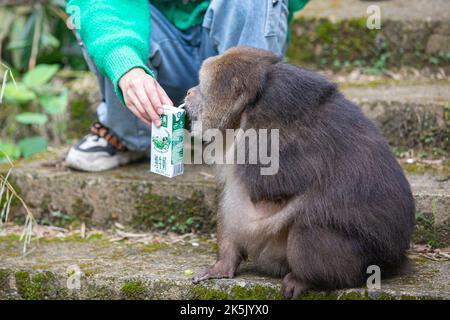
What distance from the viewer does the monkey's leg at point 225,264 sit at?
117 inches

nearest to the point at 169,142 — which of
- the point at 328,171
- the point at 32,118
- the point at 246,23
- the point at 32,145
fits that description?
the point at 328,171

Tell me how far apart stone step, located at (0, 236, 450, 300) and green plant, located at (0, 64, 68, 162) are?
126cm

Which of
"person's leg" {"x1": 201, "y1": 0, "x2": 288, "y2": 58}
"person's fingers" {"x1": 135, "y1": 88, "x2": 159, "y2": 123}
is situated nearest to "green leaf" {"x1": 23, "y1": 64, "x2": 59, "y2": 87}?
"person's leg" {"x1": 201, "y1": 0, "x2": 288, "y2": 58}

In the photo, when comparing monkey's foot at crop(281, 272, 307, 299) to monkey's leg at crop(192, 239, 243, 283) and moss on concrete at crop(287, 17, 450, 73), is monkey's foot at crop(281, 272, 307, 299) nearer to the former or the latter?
monkey's leg at crop(192, 239, 243, 283)

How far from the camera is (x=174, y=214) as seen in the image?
3.69 meters

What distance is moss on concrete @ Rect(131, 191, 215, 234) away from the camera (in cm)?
365

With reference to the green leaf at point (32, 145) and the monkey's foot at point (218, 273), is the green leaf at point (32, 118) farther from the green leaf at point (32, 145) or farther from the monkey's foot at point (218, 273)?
the monkey's foot at point (218, 273)

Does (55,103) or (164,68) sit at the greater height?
(164,68)

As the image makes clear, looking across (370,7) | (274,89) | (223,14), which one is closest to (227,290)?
(274,89)

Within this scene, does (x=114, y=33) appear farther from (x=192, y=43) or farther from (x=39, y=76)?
(x=39, y=76)

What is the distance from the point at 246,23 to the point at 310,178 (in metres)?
0.93

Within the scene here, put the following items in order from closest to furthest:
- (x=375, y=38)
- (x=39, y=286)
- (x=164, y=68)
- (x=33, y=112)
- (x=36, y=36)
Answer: (x=39, y=286) < (x=164, y=68) < (x=375, y=38) < (x=33, y=112) < (x=36, y=36)

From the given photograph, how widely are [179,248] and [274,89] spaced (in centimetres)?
105

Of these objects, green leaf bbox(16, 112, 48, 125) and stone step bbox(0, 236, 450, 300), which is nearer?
stone step bbox(0, 236, 450, 300)
